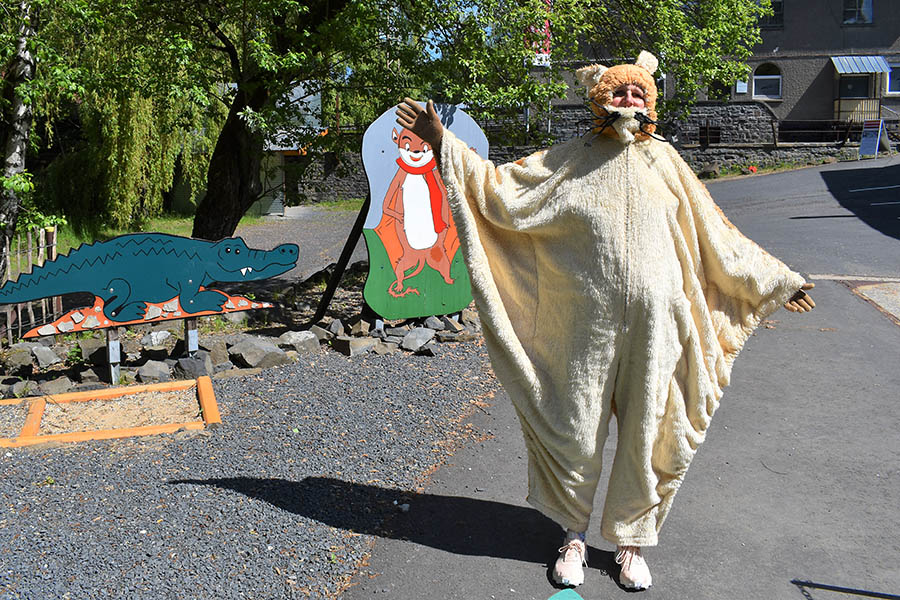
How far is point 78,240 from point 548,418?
14.6 meters

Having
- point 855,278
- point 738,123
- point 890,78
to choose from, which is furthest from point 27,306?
point 890,78

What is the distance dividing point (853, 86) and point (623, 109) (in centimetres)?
2997

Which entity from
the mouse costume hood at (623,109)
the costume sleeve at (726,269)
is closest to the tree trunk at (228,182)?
the mouse costume hood at (623,109)

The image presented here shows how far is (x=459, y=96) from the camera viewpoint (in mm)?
8406

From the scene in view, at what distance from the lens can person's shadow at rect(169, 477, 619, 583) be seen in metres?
3.62

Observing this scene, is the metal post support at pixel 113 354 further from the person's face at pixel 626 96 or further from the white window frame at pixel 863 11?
the white window frame at pixel 863 11

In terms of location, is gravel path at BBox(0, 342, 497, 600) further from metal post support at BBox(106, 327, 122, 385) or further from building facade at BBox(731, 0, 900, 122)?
building facade at BBox(731, 0, 900, 122)

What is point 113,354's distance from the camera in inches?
250

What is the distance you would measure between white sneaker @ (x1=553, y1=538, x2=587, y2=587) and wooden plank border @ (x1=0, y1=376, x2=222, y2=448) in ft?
8.48

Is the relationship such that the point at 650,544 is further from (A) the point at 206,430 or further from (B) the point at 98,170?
(B) the point at 98,170

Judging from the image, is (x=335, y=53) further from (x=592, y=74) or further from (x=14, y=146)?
(x=592, y=74)

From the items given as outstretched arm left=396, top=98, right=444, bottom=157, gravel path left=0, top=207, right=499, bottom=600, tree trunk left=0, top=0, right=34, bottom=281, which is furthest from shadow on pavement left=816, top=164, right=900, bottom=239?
tree trunk left=0, top=0, right=34, bottom=281

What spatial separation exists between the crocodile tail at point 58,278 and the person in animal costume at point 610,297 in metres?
3.88

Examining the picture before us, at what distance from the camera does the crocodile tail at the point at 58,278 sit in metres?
6.14
